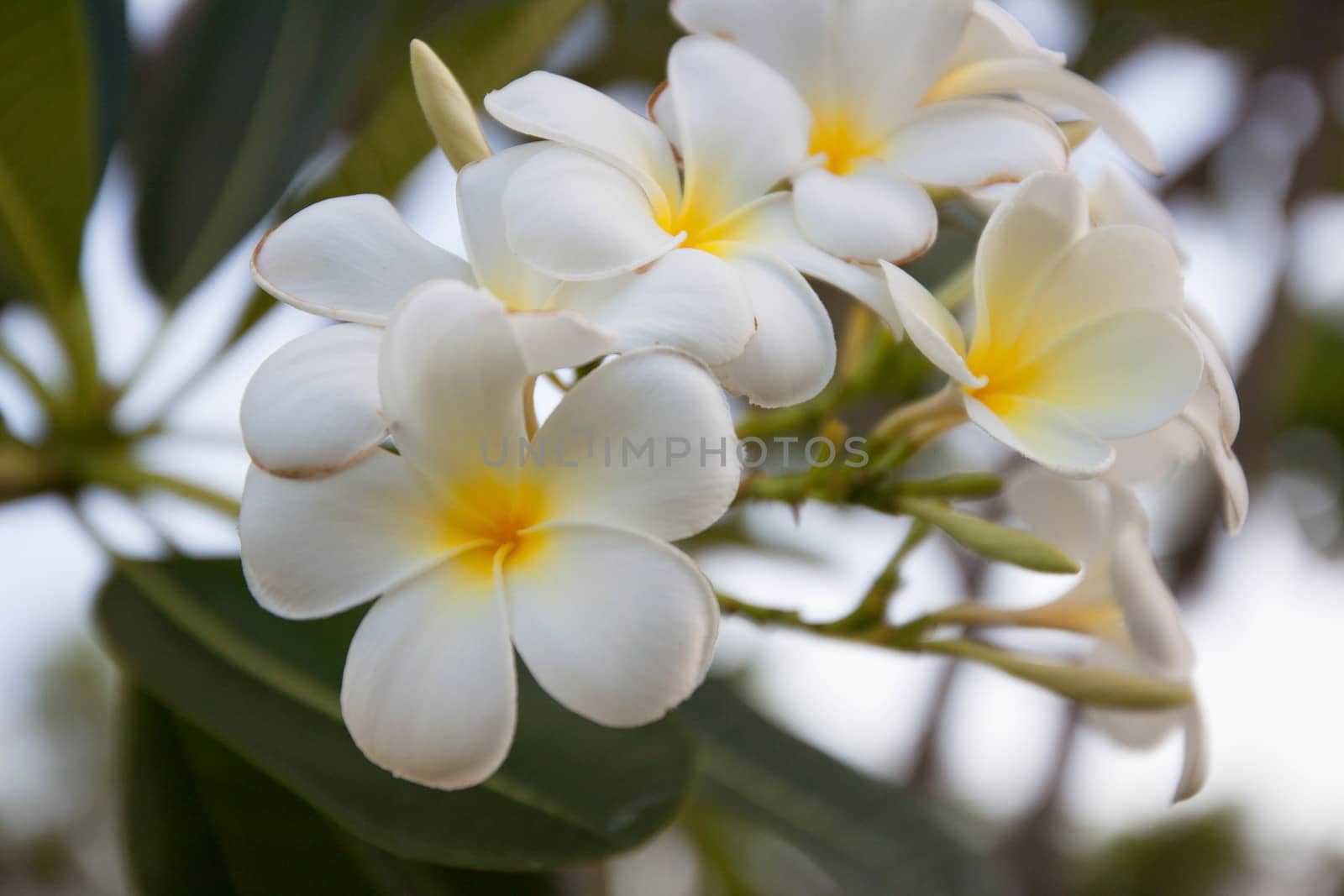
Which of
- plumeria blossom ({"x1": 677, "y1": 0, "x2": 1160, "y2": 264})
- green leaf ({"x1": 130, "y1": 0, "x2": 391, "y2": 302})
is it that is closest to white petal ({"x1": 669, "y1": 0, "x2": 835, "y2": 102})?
plumeria blossom ({"x1": 677, "y1": 0, "x2": 1160, "y2": 264})

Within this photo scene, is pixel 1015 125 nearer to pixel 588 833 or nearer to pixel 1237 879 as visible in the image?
A: pixel 588 833

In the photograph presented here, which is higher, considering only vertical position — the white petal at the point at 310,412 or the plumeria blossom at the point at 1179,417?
the white petal at the point at 310,412

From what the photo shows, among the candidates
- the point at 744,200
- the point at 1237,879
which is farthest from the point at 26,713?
the point at 1237,879

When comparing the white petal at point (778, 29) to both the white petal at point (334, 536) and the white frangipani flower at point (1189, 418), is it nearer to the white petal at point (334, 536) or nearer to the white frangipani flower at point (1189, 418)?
the white frangipani flower at point (1189, 418)

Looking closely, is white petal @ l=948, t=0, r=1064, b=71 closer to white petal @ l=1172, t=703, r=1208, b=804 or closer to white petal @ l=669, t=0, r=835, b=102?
white petal @ l=669, t=0, r=835, b=102

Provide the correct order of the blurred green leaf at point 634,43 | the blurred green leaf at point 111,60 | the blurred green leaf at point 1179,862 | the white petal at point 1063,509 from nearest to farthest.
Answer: the white petal at point 1063,509, the blurred green leaf at point 111,60, the blurred green leaf at point 634,43, the blurred green leaf at point 1179,862

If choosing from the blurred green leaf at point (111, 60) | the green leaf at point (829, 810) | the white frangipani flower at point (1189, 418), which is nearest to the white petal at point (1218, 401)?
the white frangipani flower at point (1189, 418)

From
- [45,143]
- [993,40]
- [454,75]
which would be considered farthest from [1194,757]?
[45,143]

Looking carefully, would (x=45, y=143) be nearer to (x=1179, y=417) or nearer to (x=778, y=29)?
(x=778, y=29)
